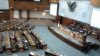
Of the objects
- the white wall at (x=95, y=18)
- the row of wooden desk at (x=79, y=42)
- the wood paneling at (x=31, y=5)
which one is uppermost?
the wood paneling at (x=31, y=5)

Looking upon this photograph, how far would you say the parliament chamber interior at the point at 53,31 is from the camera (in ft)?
23.3

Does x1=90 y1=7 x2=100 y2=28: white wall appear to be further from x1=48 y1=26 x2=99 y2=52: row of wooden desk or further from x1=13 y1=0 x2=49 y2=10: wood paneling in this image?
x1=13 y1=0 x2=49 y2=10: wood paneling

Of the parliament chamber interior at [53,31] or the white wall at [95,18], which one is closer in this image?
the parliament chamber interior at [53,31]

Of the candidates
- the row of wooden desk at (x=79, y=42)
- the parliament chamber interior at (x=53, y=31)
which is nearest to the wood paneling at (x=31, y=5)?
the parliament chamber interior at (x=53, y=31)

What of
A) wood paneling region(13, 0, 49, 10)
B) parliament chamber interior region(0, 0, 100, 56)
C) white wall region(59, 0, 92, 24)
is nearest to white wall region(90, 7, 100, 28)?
parliament chamber interior region(0, 0, 100, 56)

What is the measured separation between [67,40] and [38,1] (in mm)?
11741

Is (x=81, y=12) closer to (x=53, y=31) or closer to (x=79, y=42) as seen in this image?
(x=53, y=31)

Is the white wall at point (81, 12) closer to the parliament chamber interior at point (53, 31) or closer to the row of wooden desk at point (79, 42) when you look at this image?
the parliament chamber interior at point (53, 31)

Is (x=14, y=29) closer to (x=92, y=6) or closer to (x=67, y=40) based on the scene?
(x=67, y=40)

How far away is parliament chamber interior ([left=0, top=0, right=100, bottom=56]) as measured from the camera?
23.3 feet

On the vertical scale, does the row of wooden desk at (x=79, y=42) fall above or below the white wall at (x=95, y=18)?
below

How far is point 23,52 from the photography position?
684 centimetres

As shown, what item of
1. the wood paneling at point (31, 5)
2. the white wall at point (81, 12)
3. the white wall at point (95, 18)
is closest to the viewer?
the white wall at point (95, 18)

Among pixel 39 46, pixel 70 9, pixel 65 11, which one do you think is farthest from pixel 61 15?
pixel 39 46
